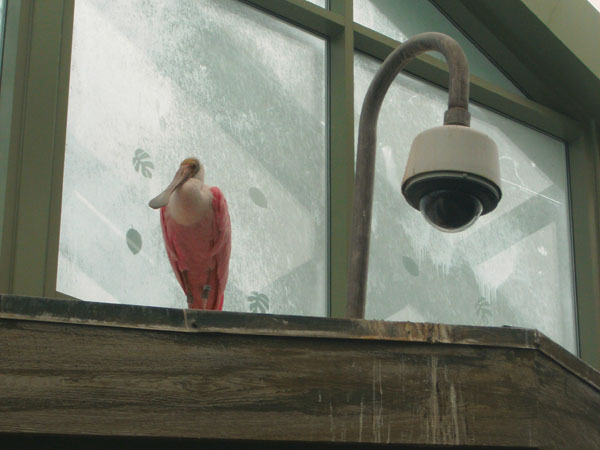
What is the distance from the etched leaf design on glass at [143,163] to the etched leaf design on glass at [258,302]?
0.64m

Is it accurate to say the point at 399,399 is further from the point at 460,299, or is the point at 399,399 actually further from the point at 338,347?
the point at 460,299

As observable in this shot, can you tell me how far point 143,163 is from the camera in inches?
150

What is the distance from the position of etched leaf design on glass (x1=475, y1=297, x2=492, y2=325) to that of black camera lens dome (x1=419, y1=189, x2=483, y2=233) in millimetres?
2539

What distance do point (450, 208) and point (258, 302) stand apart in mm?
1784

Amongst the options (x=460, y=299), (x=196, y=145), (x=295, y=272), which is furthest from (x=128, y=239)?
(x=460, y=299)

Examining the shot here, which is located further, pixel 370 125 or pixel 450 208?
pixel 370 125

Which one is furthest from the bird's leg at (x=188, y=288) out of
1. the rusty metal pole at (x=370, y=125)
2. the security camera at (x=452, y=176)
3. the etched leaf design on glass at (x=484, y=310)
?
the etched leaf design on glass at (x=484, y=310)

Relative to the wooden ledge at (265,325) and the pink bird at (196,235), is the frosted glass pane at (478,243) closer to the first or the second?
the pink bird at (196,235)

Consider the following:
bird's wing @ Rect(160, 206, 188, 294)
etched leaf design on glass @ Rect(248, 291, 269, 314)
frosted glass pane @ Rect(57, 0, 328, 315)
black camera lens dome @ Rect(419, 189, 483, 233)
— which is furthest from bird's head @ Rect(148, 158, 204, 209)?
black camera lens dome @ Rect(419, 189, 483, 233)

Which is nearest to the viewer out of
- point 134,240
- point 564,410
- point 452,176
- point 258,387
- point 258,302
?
point 258,387

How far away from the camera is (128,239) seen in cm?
366

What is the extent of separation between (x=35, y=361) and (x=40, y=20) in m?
2.42

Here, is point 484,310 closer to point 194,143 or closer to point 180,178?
point 194,143

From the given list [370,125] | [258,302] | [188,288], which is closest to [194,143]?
[258,302]
